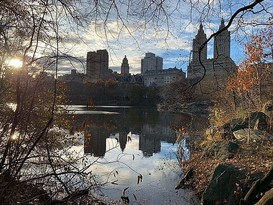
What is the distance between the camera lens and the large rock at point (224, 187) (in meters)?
6.93

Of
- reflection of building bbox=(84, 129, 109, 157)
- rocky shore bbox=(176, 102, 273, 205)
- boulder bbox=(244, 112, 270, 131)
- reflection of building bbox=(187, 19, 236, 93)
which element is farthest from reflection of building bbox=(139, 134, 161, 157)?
reflection of building bbox=(187, 19, 236, 93)

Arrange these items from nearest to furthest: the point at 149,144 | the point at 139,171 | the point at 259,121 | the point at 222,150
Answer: the point at 222,150 → the point at 139,171 → the point at 259,121 → the point at 149,144

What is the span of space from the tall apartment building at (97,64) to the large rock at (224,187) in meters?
4.73

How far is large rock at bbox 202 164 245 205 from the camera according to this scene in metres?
6.93

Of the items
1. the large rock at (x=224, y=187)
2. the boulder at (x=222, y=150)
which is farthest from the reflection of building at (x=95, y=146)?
the large rock at (x=224, y=187)

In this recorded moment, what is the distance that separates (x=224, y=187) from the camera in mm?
7113

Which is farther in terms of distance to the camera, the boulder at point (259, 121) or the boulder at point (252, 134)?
the boulder at point (259, 121)

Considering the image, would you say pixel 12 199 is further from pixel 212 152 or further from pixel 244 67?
pixel 244 67

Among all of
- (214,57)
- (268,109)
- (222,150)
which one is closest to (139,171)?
(222,150)

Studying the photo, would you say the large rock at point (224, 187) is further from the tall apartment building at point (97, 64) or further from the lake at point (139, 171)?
the tall apartment building at point (97, 64)

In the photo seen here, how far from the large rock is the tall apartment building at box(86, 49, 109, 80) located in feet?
15.5

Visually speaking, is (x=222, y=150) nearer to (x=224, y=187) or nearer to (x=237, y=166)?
(x=237, y=166)

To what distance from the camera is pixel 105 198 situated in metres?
8.21

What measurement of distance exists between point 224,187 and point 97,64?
16.9 ft
